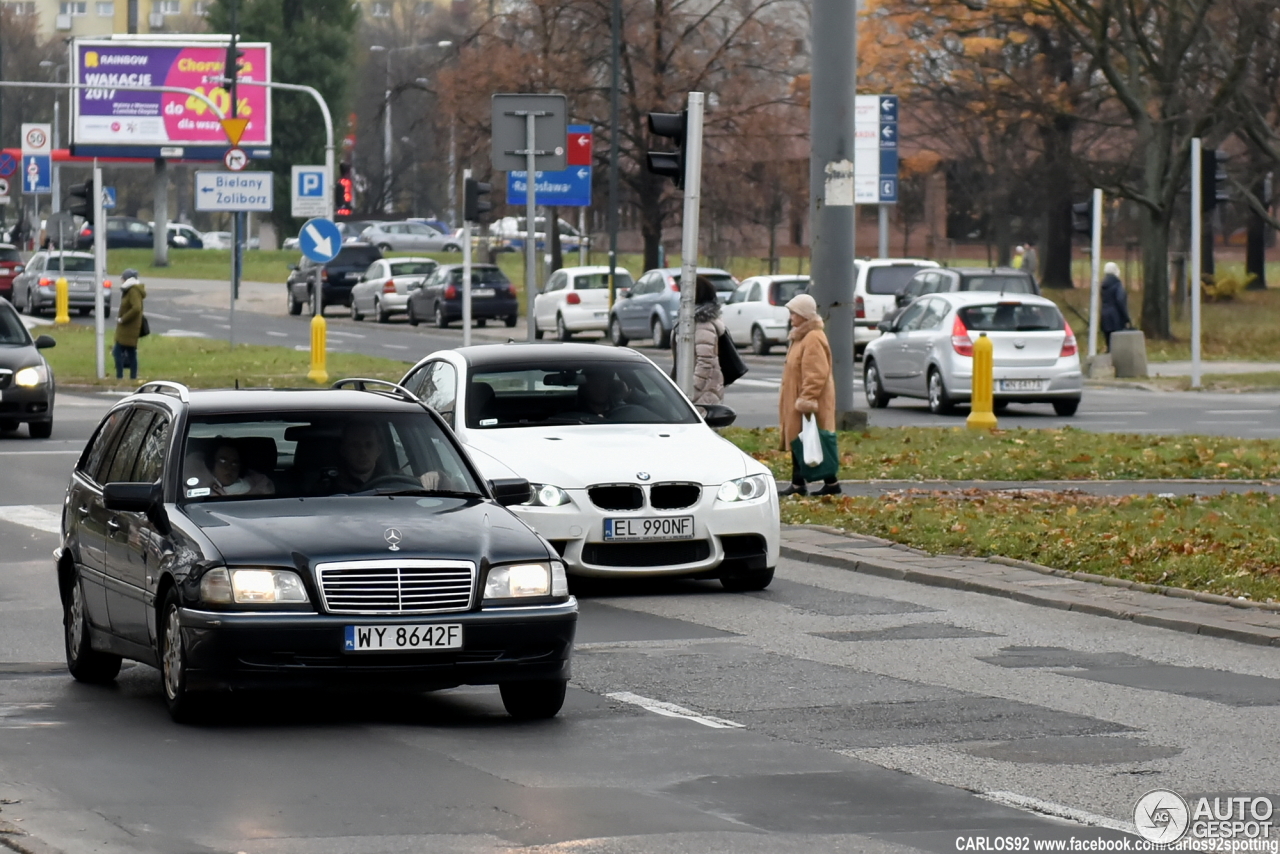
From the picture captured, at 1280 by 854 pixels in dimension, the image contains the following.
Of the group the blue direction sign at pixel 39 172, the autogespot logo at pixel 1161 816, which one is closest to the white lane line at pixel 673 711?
the autogespot logo at pixel 1161 816

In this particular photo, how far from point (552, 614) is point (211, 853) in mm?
2614

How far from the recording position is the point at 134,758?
8141 mm

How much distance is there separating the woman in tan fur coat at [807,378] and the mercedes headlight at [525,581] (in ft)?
26.2

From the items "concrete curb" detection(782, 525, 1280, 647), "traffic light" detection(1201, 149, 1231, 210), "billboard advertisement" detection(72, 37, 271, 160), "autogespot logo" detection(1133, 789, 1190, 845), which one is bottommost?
"concrete curb" detection(782, 525, 1280, 647)

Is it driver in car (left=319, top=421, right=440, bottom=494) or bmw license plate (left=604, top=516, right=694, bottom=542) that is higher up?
driver in car (left=319, top=421, right=440, bottom=494)

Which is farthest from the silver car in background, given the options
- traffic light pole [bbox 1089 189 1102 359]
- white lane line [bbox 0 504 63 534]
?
white lane line [bbox 0 504 63 534]

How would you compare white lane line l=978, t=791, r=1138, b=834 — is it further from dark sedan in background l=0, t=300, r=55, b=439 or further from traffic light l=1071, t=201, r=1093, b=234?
traffic light l=1071, t=201, r=1093, b=234

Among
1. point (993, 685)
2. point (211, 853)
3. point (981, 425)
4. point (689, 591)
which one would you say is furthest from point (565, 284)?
point (211, 853)

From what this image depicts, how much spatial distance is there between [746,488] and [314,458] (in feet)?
13.3

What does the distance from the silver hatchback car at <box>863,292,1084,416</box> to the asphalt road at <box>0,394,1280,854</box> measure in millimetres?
16736

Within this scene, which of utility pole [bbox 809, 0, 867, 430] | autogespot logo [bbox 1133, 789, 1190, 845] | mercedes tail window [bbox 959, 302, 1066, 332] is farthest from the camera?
mercedes tail window [bbox 959, 302, 1066, 332]

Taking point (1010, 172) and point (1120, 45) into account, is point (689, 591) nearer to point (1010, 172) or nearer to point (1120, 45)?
point (1120, 45)

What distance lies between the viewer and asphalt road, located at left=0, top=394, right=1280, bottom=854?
6914 mm

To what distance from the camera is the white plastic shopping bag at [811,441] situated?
A: 17.2 m
